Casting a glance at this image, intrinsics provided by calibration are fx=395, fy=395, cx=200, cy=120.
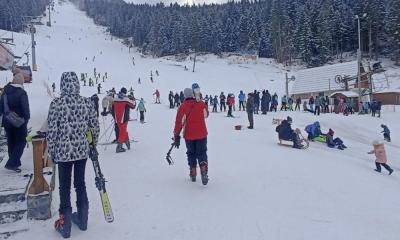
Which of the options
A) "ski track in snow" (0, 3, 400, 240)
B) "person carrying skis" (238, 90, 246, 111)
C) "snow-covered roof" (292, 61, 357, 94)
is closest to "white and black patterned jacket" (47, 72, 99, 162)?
"ski track in snow" (0, 3, 400, 240)

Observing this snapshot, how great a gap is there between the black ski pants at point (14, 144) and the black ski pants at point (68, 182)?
2.49 m

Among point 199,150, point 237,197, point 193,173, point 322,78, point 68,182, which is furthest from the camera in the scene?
point 322,78

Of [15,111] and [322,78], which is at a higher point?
[322,78]

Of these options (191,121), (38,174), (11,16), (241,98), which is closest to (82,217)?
(38,174)

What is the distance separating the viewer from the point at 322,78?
1877 inches

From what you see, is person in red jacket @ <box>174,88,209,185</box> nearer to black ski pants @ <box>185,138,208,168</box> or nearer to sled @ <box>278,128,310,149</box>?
black ski pants @ <box>185,138,208,168</box>

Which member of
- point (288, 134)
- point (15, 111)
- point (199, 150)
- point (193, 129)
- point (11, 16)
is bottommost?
point (288, 134)

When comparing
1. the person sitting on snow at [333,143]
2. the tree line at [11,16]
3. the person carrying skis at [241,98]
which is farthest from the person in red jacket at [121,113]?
the tree line at [11,16]

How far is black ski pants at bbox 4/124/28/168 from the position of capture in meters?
6.92

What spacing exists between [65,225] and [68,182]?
1.70 feet

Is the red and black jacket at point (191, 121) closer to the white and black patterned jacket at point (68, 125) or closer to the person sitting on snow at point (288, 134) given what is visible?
the white and black patterned jacket at point (68, 125)

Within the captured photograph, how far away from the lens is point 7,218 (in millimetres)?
5297

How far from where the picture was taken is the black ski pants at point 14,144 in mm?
6918

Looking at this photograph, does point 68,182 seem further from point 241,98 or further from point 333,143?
point 241,98
